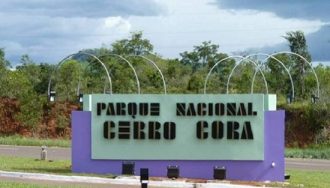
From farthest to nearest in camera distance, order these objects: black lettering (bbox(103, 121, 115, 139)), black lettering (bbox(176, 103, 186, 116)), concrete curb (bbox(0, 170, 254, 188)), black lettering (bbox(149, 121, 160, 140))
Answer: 1. black lettering (bbox(103, 121, 115, 139))
2. black lettering (bbox(149, 121, 160, 140))
3. black lettering (bbox(176, 103, 186, 116))
4. concrete curb (bbox(0, 170, 254, 188))

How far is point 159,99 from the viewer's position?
2419cm

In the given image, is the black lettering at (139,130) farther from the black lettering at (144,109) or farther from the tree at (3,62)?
the tree at (3,62)

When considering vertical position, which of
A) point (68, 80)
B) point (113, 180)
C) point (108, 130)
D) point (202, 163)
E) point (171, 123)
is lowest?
point (113, 180)

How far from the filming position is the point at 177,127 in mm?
24141

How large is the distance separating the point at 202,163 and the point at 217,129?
48.2 inches

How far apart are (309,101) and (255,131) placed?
26.5 m

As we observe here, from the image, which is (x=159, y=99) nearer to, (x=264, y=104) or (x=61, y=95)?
(x=264, y=104)

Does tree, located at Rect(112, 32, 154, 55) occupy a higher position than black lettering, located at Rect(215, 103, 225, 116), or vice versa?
tree, located at Rect(112, 32, 154, 55)

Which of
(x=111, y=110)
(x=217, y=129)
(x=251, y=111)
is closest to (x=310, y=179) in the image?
(x=251, y=111)

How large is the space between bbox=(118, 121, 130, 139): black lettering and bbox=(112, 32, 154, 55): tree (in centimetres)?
4246

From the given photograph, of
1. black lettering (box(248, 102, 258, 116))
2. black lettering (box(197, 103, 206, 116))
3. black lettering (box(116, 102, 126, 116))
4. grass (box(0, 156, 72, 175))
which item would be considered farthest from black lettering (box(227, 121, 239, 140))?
grass (box(0, 156, 72, 175))

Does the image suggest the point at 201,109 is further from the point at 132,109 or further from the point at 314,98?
the point at 314,98

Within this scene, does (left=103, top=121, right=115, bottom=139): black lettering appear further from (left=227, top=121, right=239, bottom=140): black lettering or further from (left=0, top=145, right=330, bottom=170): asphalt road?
(left=0, top=145, right=330, bottom=170): asphalt road

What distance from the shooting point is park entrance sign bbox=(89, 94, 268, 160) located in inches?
938
